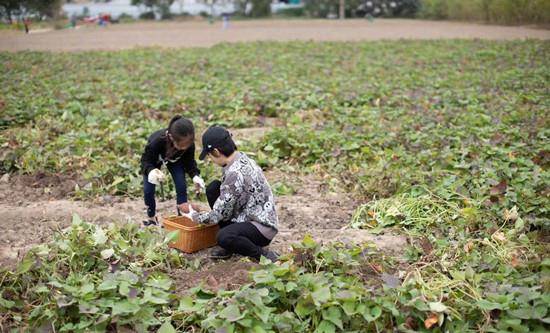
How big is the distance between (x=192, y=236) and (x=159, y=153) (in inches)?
30.4

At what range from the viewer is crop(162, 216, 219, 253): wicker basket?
427cm

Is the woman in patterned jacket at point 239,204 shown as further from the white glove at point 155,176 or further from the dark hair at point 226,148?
the white glove at point 155,176

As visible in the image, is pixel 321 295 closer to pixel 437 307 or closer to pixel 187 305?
pixel 437 307

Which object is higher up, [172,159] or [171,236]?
[172,159]

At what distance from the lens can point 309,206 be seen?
5.48 metres

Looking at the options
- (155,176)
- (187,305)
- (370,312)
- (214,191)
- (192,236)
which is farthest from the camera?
(155,176)

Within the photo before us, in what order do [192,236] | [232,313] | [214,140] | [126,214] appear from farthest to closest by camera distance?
[126,214] < [192,236] < [214,140] < [232,313]

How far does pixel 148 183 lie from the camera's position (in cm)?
475

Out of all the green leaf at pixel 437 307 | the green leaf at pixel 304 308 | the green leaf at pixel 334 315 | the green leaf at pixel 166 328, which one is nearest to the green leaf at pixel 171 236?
the green leaf at pixel 166 328

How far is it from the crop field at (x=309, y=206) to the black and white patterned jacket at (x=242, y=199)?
11.3 inches

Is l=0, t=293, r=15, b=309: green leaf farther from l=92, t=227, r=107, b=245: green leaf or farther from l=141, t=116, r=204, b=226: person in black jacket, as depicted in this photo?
l=141, t=116, r=204, b=226: person in black jacket

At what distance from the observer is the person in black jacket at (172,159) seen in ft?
14.3

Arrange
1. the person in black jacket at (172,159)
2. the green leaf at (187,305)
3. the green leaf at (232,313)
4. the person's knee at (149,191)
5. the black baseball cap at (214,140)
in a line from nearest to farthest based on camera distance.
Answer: the green leaf at (232,313) < the green leaf at (187,305) < the black baseball cap at (214,140) < the person in black jacket at (172,159) < the person's knee at (149,191)

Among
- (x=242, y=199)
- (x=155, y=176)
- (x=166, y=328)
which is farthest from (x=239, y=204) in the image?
(x=166, y=328)
